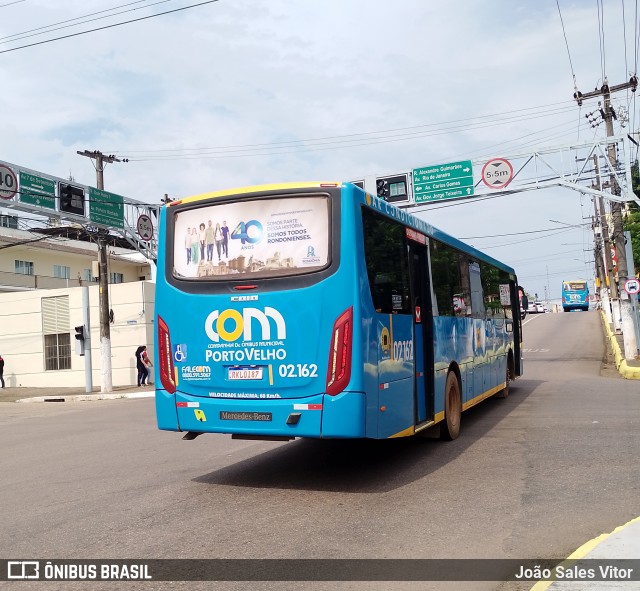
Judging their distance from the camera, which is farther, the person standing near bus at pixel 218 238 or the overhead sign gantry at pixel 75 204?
the overhead sign gantry at pixel 75 204

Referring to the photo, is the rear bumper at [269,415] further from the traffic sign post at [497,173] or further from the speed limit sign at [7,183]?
the traffic sign post at [497,173]

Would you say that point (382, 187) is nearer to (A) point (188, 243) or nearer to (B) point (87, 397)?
(B) point (87, 397)

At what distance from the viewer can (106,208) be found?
25875 mm

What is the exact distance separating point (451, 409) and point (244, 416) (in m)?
3.89

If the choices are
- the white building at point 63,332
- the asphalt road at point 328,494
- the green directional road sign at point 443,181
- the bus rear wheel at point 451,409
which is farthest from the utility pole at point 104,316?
the bus rear wheel at point 451,409

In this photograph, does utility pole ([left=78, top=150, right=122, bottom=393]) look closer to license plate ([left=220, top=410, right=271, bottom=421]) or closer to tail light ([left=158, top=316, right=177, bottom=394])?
tail light ([left=158, top=316, right=177, bottom=394])

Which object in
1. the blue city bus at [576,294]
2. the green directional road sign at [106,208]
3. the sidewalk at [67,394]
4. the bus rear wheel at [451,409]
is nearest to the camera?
the bus rear wheel at [451,409]

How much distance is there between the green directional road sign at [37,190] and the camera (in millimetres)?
21969

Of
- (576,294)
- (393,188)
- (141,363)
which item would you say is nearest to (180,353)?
(393,188)

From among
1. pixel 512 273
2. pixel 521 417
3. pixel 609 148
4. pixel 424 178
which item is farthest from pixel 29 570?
pixel 609 148

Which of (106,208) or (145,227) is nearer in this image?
(106,208)

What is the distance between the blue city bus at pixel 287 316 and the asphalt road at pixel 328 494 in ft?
2.33

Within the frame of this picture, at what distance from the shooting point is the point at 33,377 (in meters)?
31.0

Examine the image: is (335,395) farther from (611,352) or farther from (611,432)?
(611,352)
